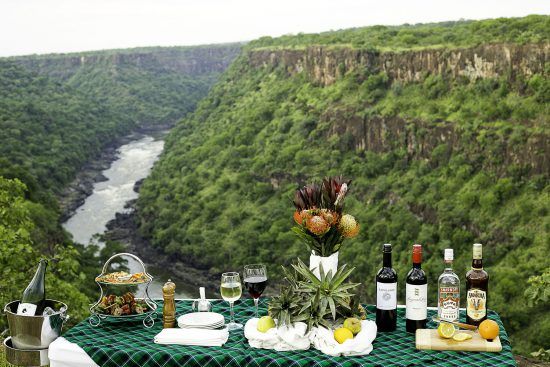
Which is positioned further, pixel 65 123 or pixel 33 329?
pixel 65 123

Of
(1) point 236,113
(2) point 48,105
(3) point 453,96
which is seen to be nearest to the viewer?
(3) point 453,96

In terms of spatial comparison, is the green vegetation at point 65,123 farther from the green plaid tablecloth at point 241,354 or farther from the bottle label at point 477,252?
the bottle label at point 477,252

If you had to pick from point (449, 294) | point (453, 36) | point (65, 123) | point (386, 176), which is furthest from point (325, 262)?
point (65, 123)

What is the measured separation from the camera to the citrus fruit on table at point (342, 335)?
17.8ft

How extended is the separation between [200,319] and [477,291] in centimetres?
225

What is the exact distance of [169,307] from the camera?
19.6 ft

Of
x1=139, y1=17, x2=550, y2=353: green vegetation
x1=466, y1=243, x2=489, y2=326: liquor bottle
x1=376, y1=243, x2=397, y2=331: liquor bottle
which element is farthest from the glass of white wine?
x1=139, y1=17, x2=550, y2=353: green vegetation

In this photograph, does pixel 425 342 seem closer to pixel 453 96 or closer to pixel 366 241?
pixel 366 241

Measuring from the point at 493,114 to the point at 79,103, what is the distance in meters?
66.4

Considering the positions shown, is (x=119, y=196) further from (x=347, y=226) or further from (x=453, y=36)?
(x=347, y=226)

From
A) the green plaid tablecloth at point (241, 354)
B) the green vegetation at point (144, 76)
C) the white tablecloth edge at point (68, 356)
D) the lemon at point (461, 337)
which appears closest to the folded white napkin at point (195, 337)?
the green plaid tablecloth at point (241, 354)

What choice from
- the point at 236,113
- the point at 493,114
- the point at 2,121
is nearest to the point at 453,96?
the point at 493,114

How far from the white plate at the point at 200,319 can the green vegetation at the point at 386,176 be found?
30.7 m

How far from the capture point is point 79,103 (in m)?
99.2
